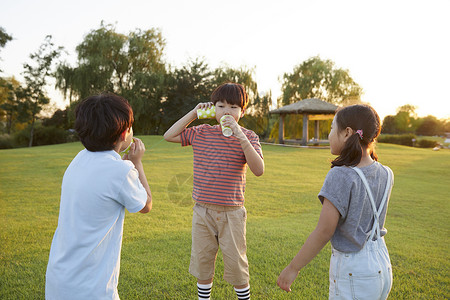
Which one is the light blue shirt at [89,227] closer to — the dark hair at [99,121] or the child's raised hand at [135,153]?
the dark hair at [99,121]

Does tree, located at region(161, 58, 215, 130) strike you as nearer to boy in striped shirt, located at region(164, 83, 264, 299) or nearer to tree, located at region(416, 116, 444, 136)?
boy in striped shirt, located at region(164, 83, 264, 299)

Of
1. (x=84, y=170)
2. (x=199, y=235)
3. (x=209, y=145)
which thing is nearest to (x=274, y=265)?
(x=199, y=235)

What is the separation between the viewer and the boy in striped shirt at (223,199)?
2.17m

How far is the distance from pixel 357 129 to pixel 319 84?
2813 centimetres

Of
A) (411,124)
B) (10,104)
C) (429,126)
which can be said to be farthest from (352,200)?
(429,126)

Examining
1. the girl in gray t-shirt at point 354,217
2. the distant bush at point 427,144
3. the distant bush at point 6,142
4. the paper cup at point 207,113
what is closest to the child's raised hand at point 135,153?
the paper cup at point 207,113

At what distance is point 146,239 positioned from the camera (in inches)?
161

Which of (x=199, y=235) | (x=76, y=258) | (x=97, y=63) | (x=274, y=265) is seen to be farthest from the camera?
(x=97, y=63)

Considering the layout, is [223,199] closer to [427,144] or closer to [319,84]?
[319,84]

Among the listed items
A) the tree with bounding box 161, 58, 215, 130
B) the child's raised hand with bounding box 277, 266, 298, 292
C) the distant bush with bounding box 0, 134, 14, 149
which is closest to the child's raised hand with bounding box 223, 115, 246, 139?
the child's raised hand with bounding box 277, 266, 298, 292

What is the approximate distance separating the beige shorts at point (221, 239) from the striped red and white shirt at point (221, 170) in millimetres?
66

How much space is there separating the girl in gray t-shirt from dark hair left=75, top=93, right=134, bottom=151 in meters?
0.91

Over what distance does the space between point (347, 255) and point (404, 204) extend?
5.79 metres

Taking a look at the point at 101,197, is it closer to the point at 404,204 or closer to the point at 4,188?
the point at 404,204
